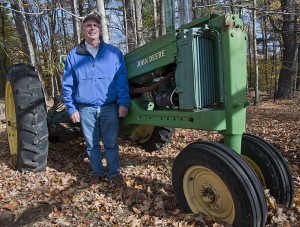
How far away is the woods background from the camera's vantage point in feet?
21.5

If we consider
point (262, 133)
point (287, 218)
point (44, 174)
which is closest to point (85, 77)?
point (44, 174)

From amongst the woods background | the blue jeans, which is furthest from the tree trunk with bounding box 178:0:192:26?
the blue jeans

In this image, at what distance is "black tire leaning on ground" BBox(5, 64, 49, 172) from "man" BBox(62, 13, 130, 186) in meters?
0.59

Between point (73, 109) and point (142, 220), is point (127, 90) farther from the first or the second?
point (142, 220)

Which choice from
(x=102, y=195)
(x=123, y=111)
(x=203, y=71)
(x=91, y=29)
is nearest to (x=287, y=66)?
(x=123, y=111)

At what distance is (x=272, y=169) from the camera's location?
2775 millimetres

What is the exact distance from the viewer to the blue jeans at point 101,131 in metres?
3.65

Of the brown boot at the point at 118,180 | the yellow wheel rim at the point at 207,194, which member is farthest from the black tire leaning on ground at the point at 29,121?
the yellow wheel rim at the point at 207,194

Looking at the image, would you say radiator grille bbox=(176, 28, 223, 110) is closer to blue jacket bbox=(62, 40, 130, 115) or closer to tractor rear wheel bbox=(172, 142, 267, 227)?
tractor rear wheel bbox=(172, 142, 267, 227)

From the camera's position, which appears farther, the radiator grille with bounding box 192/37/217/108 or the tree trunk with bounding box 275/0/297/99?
Answer: the tree trunk with bounding box 275/0/297/99

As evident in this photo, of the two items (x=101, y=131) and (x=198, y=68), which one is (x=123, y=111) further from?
(x=198, y=68)

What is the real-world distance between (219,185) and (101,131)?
1808 millimetres

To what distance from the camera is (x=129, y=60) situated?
12.3 ft

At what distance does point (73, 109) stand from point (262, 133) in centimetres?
391
